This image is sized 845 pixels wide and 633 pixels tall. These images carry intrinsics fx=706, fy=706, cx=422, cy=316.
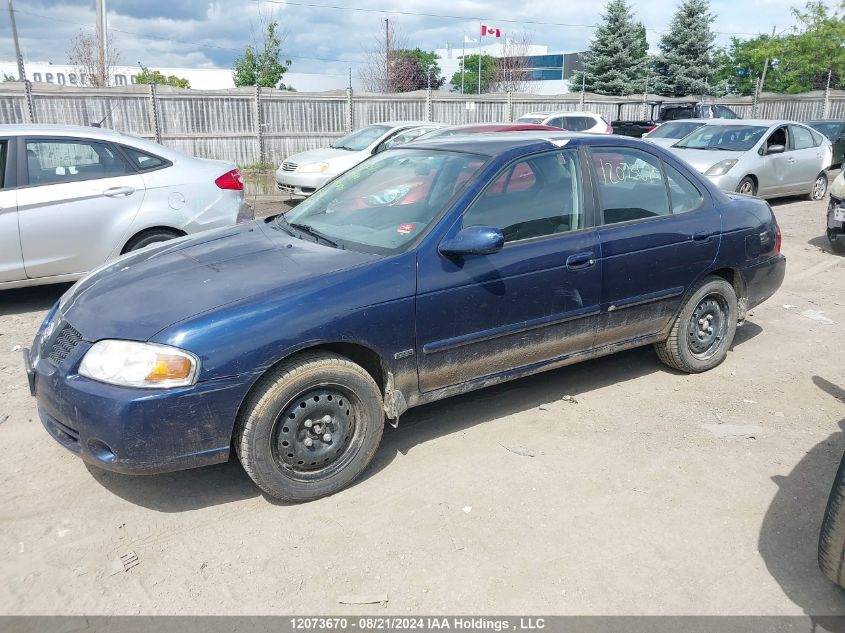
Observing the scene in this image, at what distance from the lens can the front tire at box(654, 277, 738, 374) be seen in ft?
16.2

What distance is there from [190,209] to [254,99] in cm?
1386

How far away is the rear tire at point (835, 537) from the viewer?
2.72 m

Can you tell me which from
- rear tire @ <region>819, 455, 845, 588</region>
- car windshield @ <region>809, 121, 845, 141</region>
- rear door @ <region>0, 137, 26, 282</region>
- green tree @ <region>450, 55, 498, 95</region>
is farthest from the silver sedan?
green tree @ <region>450, 55, 498, 95</region>

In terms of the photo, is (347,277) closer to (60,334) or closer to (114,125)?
(60,334)

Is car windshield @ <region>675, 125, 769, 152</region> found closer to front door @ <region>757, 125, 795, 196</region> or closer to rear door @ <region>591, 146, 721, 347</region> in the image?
front door @ <region>757, 125, 795, 196</region>

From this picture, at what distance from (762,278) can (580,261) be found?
6.36ft

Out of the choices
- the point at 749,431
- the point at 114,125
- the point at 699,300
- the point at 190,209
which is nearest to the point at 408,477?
the point at 749,431

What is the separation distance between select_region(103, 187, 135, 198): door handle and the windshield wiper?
2.58m

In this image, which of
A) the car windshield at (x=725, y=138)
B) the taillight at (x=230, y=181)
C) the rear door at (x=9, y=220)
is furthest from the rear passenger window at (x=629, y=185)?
the car windshield at (x=725, y=138)

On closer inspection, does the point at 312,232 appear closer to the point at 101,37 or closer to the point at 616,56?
the point at 101,37

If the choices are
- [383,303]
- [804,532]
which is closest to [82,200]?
[383,303]

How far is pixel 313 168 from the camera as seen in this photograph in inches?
511

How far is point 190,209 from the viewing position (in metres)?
6.65

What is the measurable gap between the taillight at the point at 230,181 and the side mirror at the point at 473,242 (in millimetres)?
3878
